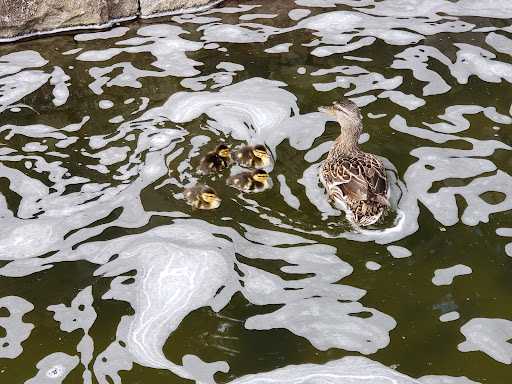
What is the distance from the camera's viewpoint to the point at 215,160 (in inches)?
210

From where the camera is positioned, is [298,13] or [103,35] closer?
[103,35]

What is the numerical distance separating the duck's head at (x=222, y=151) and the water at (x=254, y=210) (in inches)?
5.9

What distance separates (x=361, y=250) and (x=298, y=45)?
3.24m

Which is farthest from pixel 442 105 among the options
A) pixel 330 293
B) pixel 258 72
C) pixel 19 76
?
pixel 19 76

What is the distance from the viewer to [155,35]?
736 cm

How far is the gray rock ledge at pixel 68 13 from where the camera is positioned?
23.6 feet

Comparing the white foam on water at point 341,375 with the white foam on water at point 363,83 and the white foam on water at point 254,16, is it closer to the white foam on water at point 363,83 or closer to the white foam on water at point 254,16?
the white foam on water at point 363,83

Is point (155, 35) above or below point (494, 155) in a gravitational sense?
above

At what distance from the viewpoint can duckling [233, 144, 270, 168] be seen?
534 centimetres

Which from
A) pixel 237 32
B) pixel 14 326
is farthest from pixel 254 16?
pixel 14 326

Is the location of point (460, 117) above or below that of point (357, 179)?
below

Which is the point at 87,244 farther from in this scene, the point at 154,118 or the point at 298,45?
the point at 298,45

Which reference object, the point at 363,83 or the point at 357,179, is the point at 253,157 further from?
the point at 363,83

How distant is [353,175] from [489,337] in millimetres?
1543
